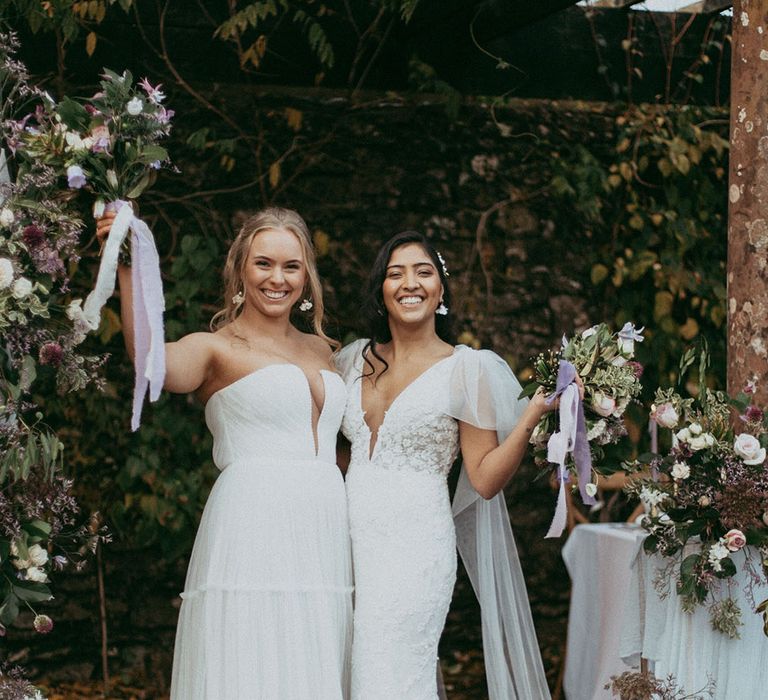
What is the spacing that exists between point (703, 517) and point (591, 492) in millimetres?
370

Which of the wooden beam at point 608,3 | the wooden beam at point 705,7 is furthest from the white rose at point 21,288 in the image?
the wooden beam at point 705,7

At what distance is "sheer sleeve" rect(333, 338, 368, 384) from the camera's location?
3.81 meters

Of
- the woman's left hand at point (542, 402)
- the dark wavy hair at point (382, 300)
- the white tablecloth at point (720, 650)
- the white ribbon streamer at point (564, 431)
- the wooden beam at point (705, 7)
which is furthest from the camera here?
the wooden beam at point (705, 7)

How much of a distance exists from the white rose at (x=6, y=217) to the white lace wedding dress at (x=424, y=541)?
3.97 ft

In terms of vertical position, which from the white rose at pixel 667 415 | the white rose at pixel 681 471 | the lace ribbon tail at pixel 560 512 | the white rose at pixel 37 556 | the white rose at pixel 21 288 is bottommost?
the white rose at pixel 37 556

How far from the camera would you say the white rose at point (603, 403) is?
3.20 meters

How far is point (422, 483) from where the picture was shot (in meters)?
3.52

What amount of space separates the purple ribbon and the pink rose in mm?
384

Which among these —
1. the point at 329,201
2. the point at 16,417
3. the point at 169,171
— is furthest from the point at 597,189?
the point at 16,417

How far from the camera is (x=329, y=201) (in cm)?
546

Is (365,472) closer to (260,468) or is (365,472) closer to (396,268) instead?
(260,468)

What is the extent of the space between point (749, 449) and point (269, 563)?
4.50 feet

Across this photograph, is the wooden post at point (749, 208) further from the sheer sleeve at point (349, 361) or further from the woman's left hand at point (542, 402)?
the sheer sleeve at point (349, 361)

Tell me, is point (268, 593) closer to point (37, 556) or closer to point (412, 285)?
point (37, 556)
